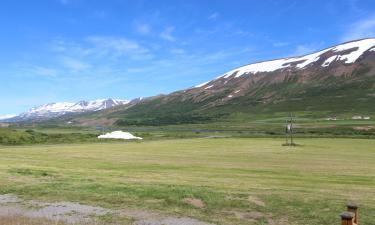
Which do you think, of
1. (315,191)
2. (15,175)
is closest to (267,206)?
(315,191)

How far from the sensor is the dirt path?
1738 centimetres

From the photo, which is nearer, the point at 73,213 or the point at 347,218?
the point at 347,218

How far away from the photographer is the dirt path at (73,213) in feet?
57.0

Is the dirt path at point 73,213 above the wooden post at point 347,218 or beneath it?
→ beneath

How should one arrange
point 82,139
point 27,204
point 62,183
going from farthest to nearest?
point 82,139, point 62,183, point 27,204

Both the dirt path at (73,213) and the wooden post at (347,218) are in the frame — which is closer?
the wooden post at (347,218)

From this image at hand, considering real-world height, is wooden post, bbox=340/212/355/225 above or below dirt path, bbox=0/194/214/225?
above

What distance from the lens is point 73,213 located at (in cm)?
1880

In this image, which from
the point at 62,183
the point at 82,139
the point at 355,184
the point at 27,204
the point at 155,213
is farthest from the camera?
the point at 82,139

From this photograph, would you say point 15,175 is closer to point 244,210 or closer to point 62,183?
point 62,183

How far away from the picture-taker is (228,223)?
56.3 ft

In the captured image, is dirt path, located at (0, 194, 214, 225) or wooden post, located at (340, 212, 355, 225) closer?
wooden post, located at (340, 212, 355, 225)

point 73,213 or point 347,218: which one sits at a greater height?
point 347,218

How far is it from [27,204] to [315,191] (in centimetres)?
1481
